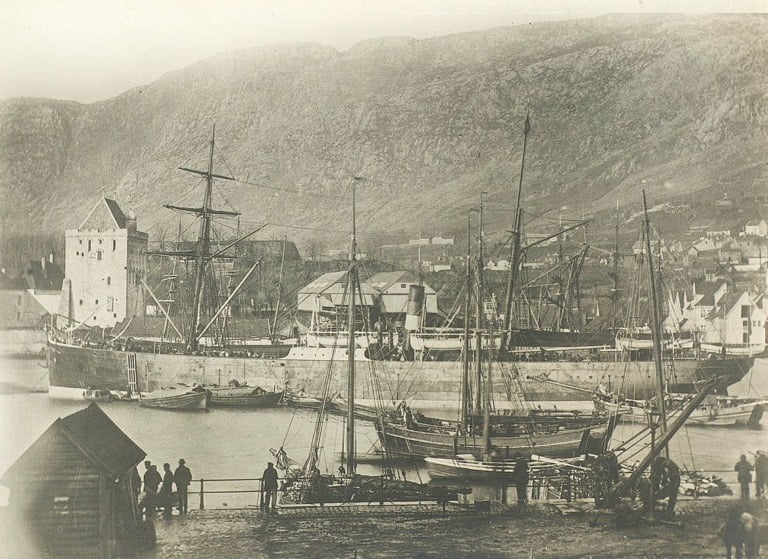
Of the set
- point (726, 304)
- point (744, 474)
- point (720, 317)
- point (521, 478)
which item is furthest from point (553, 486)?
point (720, 317)

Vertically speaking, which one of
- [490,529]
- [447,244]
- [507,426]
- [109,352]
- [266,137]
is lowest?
[490,529]

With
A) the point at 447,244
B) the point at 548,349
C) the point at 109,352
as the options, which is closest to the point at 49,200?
the point at 109,352

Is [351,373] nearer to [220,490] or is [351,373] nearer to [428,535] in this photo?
[220,490]

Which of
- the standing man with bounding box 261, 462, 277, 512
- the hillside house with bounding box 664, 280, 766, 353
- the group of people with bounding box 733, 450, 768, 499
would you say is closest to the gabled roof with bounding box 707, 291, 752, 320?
the hillside house with bounding box 664, 280, 766, 353

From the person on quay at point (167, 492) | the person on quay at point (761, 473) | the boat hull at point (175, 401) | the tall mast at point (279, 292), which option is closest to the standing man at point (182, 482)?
the person on quay at point (167, 492)

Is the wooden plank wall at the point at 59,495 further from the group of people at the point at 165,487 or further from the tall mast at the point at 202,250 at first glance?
the tall mast at the point at 202,250

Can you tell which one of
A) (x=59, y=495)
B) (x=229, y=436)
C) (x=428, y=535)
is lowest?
(x=428, y=535)

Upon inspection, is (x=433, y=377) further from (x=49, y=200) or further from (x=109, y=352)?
(x=49, y=200)
